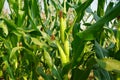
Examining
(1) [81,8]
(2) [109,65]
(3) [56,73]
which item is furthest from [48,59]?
(2) [109,65]

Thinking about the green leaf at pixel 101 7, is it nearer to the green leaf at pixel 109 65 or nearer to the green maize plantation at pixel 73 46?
the green maize plantation at pixel 73 46

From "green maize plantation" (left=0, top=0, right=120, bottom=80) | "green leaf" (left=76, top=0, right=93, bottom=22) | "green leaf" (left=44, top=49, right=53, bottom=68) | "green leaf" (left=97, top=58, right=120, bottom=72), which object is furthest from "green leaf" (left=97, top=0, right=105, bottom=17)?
"green leaf" (left=97, top=58, right=120, bottom=72)

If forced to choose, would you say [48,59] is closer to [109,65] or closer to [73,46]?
[73,46]

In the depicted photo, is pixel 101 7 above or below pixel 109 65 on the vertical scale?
above

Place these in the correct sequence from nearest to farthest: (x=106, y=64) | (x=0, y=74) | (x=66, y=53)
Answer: (x=106, y=64) < (x=66, y=53) < (x=0, y=74)

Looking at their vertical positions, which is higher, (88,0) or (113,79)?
(88,0)

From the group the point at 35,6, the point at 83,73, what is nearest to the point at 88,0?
the point at 83,73

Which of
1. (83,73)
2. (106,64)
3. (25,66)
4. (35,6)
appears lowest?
(25,66)

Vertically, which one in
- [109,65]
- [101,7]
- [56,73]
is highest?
[101,7]

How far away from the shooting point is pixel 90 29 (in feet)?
2.96

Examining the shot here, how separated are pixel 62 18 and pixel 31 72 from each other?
1.89 feet

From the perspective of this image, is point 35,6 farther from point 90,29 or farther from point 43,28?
point 90,29

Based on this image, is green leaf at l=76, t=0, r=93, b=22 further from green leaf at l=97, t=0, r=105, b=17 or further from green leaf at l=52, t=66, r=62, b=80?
green leaf at l=52, t=66, r=62, b=80

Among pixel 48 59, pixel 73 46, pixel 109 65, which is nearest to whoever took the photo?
pixel 109 65
